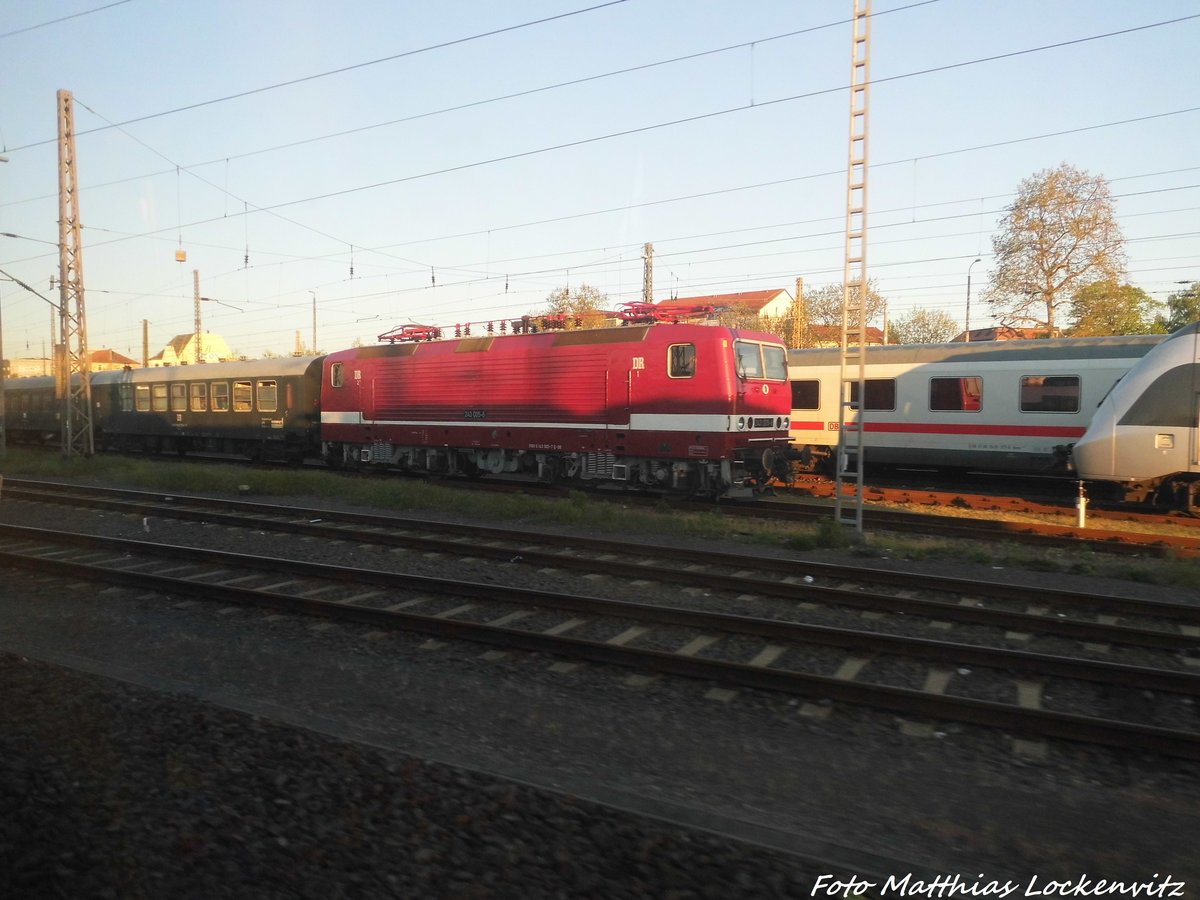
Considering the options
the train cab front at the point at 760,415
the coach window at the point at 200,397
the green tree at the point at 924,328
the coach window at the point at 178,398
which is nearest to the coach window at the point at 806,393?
the train cab front at the point at 760,415

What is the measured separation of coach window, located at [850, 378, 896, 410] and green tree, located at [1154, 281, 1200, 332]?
24988 mm

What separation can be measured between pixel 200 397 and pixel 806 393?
19.2 metres

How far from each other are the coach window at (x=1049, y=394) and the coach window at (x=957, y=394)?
91 cm

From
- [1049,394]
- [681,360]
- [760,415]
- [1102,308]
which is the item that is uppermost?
[1102,308]

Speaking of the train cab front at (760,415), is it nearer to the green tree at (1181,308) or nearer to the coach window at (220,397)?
the coach window at (220,397)

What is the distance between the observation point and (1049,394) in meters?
17.7

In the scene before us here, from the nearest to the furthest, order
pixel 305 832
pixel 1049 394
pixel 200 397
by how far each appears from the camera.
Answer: pixel 305 832 → pixel 1049 394 → pixel 200 397

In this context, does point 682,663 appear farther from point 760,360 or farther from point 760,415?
point 760,360

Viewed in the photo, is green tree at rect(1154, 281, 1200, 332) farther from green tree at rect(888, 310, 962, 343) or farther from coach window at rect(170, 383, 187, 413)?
coach window at rect(170, 383, 187, 413)

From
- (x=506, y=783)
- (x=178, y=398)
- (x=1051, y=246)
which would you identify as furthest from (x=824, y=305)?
(x=506, y=783)

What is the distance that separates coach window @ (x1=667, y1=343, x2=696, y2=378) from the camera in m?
15.7

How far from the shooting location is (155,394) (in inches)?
1150

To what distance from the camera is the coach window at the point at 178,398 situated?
1102 inches

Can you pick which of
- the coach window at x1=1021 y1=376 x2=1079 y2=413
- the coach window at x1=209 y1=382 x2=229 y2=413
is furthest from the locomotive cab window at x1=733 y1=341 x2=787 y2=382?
the coach window at x1=209 y1=382 x2=229 y2=413
